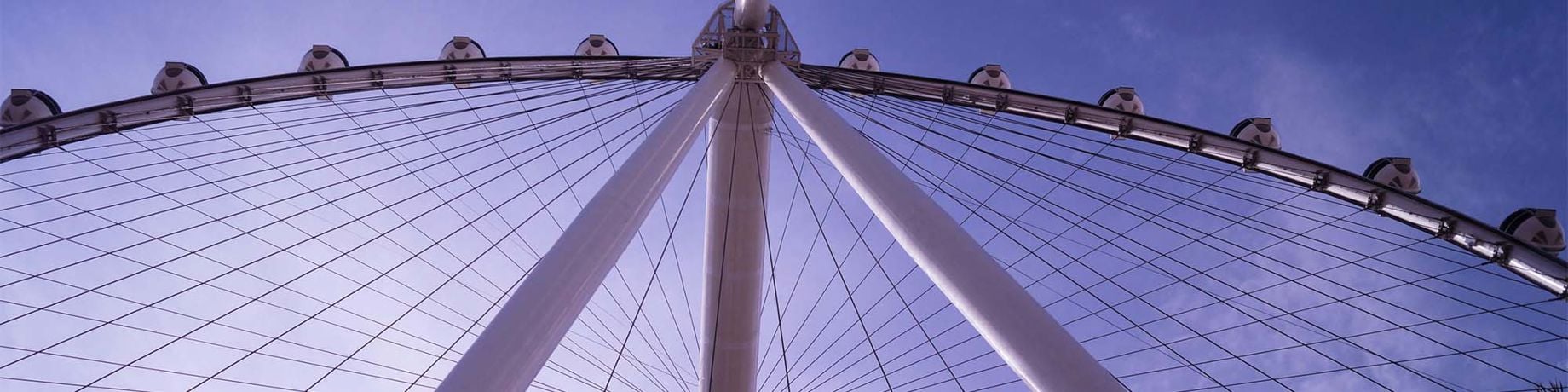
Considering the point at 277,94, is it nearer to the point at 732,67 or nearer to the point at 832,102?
the point at 732,67

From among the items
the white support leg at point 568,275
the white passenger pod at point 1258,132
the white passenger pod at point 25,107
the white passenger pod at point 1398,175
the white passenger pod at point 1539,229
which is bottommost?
the white support leg at point 568,275

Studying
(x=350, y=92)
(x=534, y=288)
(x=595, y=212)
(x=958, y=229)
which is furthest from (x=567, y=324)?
(x=350, y=92)

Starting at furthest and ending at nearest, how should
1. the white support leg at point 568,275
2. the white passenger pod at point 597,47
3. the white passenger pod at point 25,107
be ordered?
the white passenger pod at point 597,47, the white passenger pod at point 25,107, the white support leg at point 568,275

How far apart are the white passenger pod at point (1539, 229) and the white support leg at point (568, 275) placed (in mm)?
11005

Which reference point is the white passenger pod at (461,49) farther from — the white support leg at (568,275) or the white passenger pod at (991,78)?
the white passenger pod at (991,78)

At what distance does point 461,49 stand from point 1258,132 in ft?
44.0

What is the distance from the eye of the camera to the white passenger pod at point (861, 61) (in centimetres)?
1580

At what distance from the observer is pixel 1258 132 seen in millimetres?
13992

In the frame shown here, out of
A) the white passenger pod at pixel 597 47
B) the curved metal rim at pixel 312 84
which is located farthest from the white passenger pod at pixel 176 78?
the white passenger pod at pixel 597 47

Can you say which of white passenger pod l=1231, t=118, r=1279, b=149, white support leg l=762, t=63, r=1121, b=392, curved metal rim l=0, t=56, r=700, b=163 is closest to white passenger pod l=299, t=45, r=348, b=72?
curved metal rim l=0, t=56, r=700, b=163

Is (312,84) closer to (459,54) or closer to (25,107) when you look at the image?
(459,54)

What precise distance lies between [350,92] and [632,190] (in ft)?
25.5

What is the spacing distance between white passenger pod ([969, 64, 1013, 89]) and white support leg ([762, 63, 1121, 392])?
6.13m

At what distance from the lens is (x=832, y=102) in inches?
547
